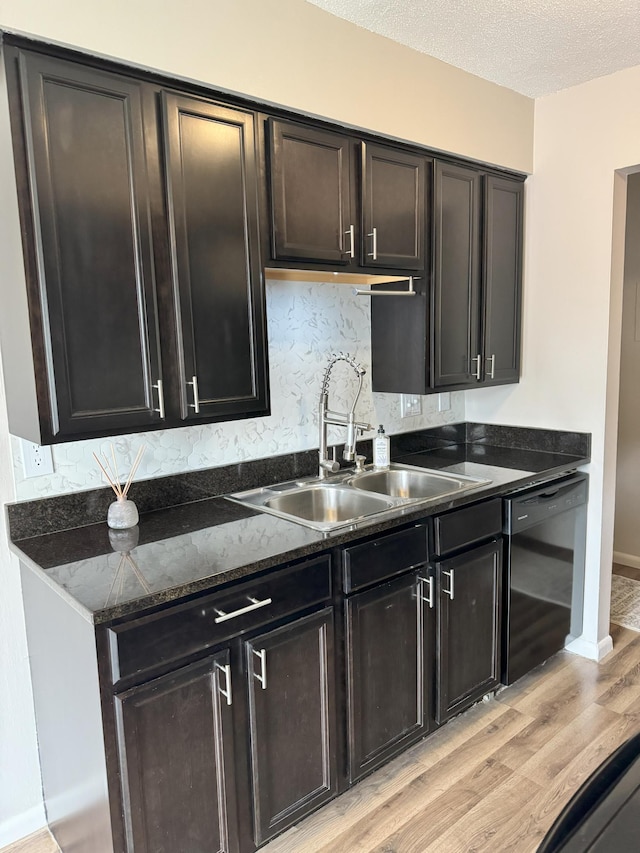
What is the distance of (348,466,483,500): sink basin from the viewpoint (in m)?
2.51

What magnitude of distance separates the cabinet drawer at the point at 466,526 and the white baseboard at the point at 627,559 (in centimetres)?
213

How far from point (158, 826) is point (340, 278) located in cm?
188

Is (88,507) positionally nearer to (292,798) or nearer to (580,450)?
(292,798)

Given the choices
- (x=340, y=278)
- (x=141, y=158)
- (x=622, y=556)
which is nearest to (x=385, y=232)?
(x=340, y=278)

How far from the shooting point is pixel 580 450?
284 centimetres

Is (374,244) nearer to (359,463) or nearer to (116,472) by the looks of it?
(359,463)

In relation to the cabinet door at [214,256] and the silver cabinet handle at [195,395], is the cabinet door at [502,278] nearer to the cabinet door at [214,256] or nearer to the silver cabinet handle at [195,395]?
the cabinet door at [214,256]

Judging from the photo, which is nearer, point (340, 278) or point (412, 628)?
point (412, 628)

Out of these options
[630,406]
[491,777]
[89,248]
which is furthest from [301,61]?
[630,406]

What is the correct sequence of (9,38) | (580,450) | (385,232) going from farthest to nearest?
(580,450) → (385,232) → (9,38)

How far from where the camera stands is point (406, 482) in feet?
8.67

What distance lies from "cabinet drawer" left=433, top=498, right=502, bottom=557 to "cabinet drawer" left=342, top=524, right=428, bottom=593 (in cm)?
8

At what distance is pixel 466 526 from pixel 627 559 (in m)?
2.36

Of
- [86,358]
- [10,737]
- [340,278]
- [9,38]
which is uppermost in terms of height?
[9,38]
